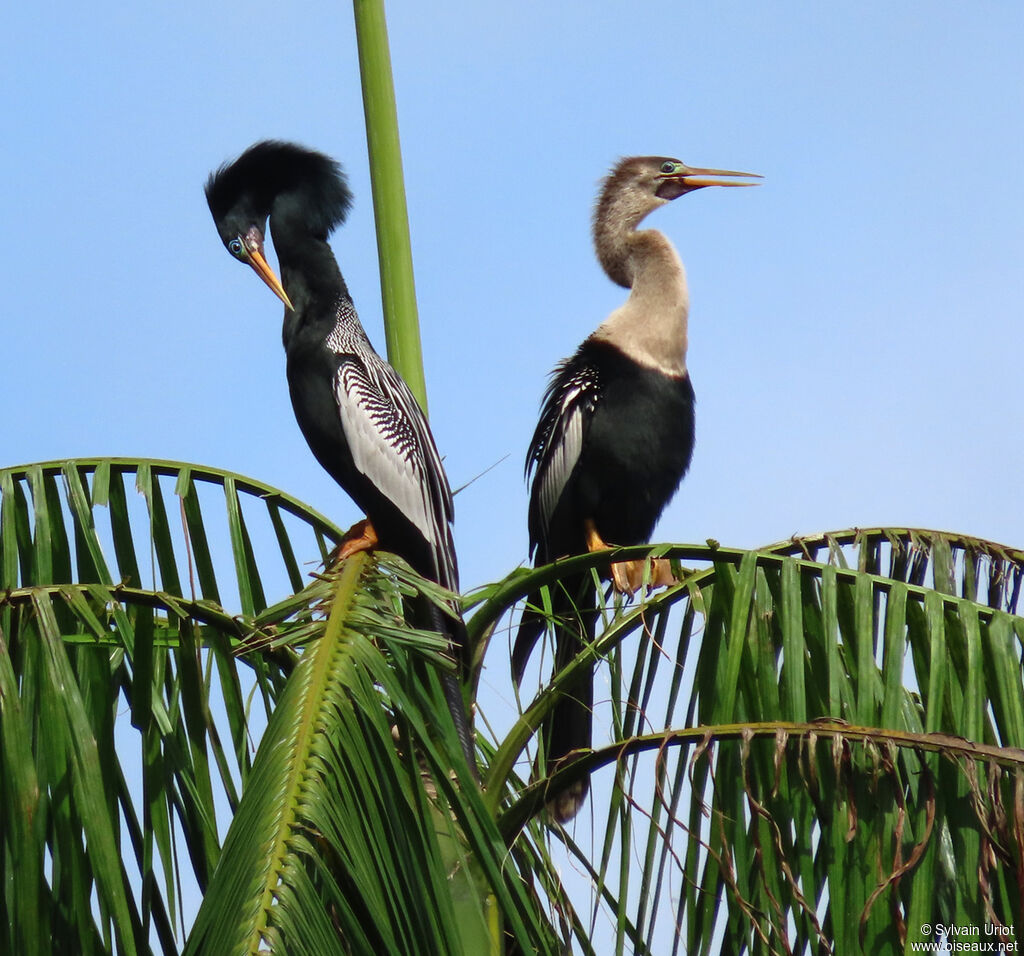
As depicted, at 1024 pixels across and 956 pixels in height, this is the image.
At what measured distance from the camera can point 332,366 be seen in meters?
3.51

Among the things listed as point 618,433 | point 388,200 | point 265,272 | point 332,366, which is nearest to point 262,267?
point 265,272

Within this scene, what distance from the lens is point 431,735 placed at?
220 cm

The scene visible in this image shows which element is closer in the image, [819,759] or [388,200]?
[819,759]

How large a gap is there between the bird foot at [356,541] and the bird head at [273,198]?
0.65 metres

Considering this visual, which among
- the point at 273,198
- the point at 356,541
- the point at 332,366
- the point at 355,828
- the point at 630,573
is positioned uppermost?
the point at 273,198

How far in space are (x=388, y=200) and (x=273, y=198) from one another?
0.72 m

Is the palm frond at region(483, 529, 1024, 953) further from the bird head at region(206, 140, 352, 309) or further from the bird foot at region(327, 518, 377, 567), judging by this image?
the bird head at region(206, 140, 352, 309)

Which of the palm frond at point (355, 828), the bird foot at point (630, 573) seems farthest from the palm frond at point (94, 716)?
the bird foot at point (630, 573)

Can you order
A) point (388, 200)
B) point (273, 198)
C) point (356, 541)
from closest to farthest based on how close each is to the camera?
1. point (388, 200)
2. point (356, 541)
3. point (273, 198)

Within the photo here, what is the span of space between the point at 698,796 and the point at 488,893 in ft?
1.58

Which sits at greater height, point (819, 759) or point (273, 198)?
point (273, 198)

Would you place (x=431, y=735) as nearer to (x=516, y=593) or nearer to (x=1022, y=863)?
(x=516, y=593)

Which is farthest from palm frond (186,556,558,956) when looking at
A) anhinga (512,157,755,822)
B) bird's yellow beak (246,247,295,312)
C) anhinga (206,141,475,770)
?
anhinga (512,157,755,822)

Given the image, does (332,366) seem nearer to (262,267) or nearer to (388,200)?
(262,267)
